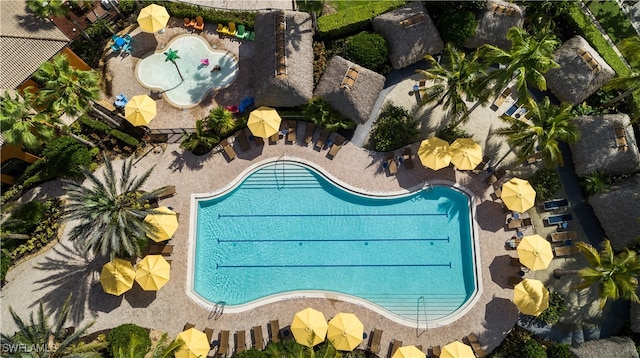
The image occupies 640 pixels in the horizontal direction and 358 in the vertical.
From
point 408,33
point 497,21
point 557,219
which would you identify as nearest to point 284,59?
point 408,33

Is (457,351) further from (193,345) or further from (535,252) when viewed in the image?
(193,345)

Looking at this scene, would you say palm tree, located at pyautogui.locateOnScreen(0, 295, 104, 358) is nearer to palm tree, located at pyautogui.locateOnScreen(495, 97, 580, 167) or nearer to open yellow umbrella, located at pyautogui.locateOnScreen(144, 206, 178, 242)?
open yellow umbrella, located at pyautogui.locateOnScreen(144, 206, 178, 242)

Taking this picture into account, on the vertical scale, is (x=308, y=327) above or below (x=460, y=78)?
below

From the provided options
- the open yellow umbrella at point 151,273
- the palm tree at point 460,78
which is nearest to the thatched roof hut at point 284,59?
the palm tree at point 460,78

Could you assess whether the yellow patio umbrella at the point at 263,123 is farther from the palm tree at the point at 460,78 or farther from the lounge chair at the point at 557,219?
the lounge chair at the point at 557,219

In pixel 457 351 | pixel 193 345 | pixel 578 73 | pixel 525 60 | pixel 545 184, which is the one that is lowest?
pixel 457 351

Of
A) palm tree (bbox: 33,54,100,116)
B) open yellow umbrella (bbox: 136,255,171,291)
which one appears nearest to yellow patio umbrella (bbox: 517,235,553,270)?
open yellow umbrella (bbox: 136,255,171,291)

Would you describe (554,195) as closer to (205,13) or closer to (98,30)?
(205,13)
